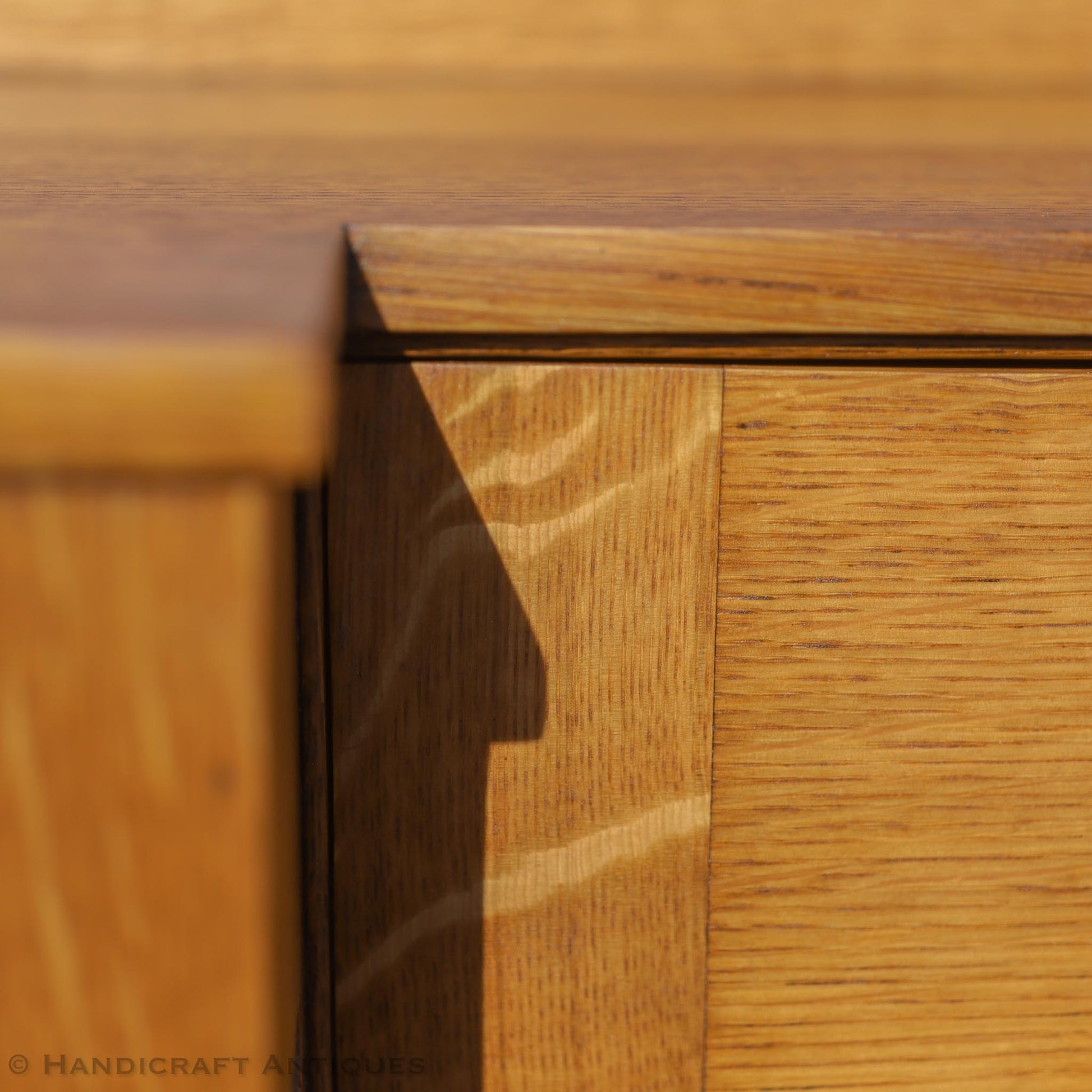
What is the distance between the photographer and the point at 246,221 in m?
0.24

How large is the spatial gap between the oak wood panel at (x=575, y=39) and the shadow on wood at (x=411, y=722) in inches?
18.0

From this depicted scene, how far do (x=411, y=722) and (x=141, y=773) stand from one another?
0.12m

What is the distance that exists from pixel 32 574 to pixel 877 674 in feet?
0.66

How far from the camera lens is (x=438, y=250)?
0.25 meters

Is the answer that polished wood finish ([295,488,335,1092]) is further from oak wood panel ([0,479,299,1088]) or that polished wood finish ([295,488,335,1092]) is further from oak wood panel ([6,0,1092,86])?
oak wood panel ([6,0,1092,86])

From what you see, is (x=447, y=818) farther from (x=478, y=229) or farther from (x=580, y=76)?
(x=580, y=76)

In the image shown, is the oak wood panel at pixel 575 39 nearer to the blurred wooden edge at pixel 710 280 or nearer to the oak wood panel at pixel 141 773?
the blurred wooden edge at pixel 710 280

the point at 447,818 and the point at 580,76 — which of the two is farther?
the point at 580,76

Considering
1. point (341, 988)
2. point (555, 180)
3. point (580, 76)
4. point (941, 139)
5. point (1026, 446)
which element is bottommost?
point (341, 988)

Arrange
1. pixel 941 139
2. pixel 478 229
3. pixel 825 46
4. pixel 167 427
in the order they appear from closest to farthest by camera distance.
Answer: pixel 167 427 < pixel 478 229 < pixel 941 139 < pixel 825 46

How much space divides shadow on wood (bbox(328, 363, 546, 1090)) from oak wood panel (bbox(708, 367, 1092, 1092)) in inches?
2.3

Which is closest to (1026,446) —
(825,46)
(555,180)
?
(555,180)

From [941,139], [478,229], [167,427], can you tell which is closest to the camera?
[167,427]

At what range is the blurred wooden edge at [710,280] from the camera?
0.25m
